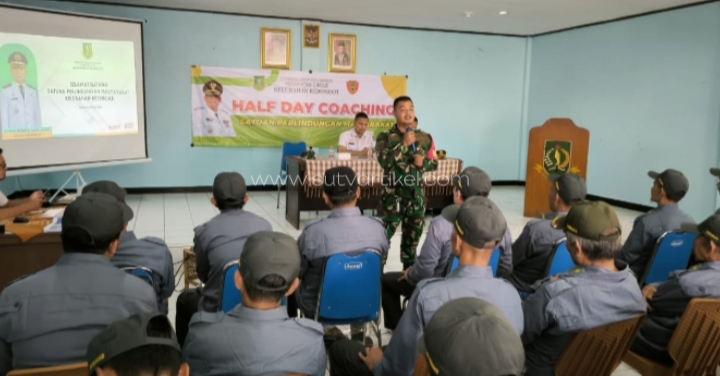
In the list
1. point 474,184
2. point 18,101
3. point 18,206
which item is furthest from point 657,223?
point 18,101

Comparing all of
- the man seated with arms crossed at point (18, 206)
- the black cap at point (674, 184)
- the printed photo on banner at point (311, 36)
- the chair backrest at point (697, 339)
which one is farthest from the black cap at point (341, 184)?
the printed photo on banner at point (311, 36)

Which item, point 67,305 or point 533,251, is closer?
point 67,305

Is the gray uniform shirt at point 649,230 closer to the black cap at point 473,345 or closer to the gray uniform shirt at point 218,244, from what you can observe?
the gray uniform shirt at point 218,244

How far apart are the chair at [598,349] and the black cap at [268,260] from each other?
999 mm

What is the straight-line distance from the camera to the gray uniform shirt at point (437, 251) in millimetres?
2629

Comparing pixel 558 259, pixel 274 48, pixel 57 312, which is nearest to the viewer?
pixel 57 312

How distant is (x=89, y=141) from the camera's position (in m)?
5.94

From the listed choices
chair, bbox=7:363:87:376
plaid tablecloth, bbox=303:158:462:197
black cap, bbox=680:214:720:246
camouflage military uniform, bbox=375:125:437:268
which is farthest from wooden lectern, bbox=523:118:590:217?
chair, bbox=7:363:87:376

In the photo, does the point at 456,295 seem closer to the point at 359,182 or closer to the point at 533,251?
the point at 533,251

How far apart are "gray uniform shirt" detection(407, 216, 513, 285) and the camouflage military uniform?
1396mm

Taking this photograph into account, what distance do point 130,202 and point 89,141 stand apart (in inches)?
66.7

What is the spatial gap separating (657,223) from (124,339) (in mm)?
2989

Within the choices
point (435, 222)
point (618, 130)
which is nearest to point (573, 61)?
point (618, 130)

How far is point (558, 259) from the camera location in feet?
8.63
